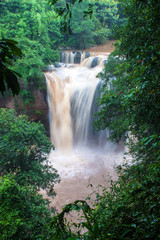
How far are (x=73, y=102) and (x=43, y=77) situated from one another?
2915 mm

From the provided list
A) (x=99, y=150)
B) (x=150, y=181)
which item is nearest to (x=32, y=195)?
(x=150, y=181)

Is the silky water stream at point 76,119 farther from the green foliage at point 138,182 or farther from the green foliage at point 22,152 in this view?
the green foliage at point 138,182

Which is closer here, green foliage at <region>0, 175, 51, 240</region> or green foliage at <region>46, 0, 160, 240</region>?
green foliage at <region>46, 0, 160, 240</region>

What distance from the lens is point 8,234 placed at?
457 centimetres

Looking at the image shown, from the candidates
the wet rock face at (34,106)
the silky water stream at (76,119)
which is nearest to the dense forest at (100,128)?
the wet rock face at (34,106)

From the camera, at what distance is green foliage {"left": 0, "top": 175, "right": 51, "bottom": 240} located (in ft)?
15.4

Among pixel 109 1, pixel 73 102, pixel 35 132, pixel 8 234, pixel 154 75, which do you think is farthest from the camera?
pixel 109 1

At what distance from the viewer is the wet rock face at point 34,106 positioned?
1324 centimetres

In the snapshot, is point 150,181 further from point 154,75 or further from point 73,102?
point 73,102

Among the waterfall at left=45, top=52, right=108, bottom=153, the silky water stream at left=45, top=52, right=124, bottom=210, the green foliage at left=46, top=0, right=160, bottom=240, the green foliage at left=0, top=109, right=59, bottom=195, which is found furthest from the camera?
the waterfall at left=45, top=52, right=108, bottom=153

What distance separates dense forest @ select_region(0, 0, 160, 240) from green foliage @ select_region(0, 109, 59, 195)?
35mm

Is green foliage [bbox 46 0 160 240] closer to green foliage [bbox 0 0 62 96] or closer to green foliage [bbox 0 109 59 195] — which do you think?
green foliage [bbox 0 109 59 195]

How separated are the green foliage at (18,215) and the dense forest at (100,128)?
2 cm

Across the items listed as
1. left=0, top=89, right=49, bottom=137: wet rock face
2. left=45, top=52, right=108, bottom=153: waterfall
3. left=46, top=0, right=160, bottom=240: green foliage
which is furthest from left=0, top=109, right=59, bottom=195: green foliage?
left=45, top=52, right=108, bottom=153: waterfall
